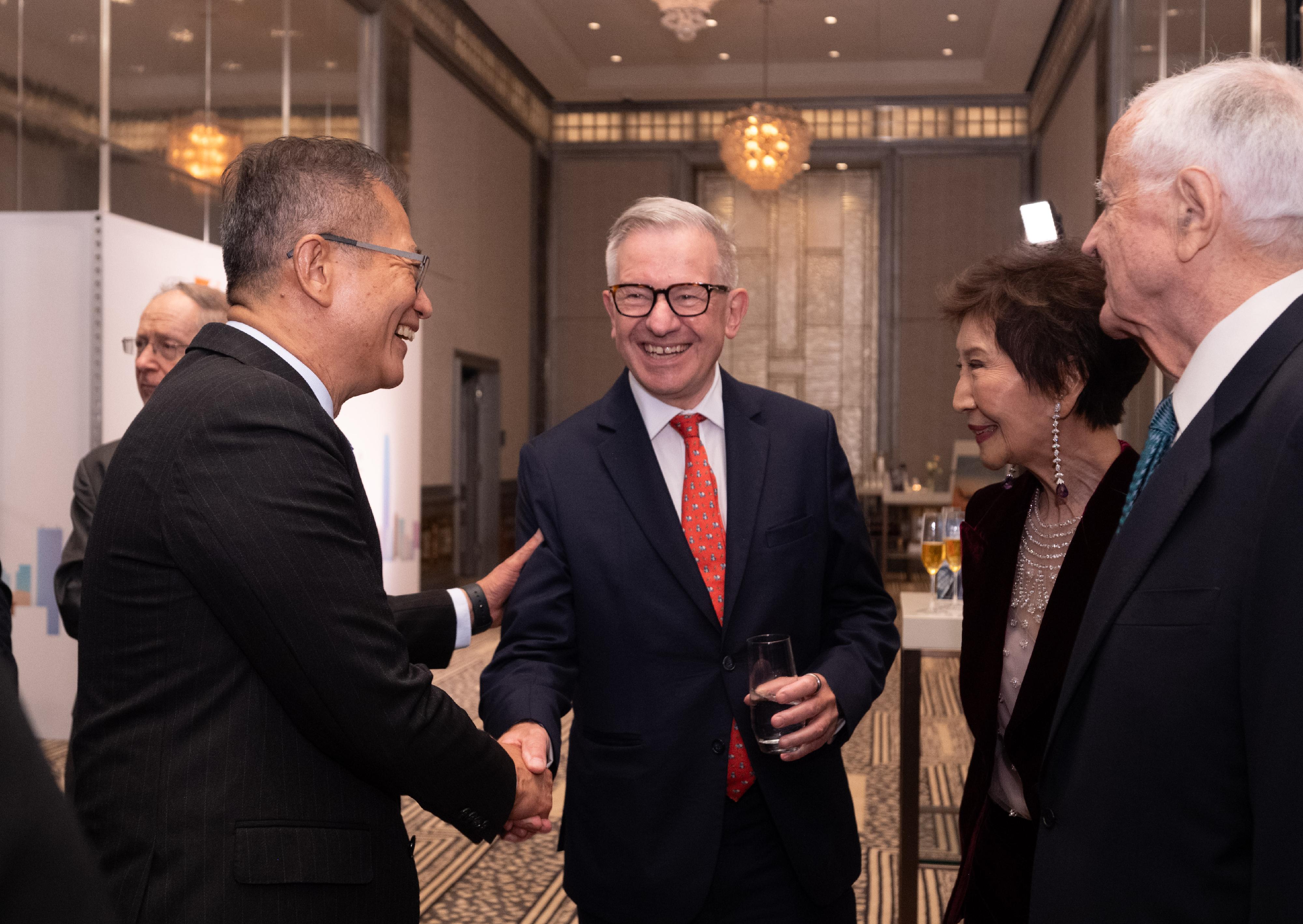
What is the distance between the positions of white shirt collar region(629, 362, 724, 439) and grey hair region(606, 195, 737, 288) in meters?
0.20

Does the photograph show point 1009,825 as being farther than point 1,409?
No

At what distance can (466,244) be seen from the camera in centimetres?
1048

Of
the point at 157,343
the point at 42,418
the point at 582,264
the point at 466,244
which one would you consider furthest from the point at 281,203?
the point at 582,264

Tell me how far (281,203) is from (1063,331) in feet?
4.01

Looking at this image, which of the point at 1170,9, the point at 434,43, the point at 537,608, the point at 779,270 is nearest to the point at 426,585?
the point at 434,43

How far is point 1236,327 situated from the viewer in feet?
3.95

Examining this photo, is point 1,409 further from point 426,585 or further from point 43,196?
point 426,585

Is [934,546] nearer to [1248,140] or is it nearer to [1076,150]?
[1248,140]

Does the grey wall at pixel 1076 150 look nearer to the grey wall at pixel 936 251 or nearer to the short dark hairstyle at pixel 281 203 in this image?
the grey wall at pixel 936 251

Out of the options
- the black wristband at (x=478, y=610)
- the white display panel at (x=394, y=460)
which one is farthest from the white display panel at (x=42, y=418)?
the black wristband at (x=478, y=610)

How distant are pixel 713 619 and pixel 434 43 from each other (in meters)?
8.96

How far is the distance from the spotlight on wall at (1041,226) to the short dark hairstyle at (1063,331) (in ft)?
0.07

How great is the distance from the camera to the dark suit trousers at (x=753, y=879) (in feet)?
5.89

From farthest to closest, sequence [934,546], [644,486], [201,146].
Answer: [201,146] < [934,546] < [644,486]
